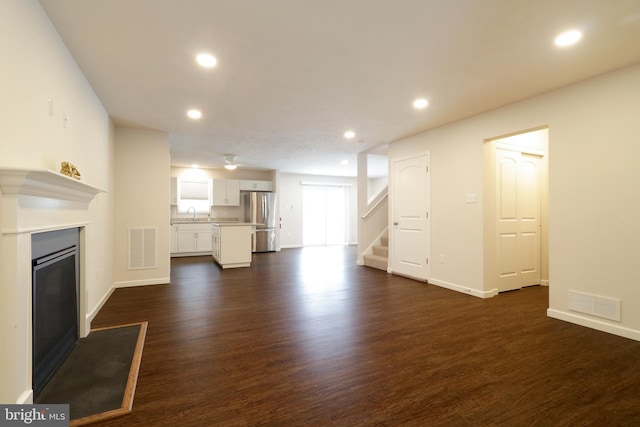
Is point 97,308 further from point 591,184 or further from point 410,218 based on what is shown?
point 591,184

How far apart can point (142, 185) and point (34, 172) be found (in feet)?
11.4

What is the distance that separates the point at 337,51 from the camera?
8.01 feet

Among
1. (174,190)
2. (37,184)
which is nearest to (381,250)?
(37,184)

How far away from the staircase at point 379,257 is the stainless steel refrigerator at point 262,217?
3.43 meters

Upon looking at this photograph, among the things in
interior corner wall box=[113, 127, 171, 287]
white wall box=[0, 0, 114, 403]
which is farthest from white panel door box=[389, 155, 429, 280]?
white wall box=[0, 0, 114, 403]

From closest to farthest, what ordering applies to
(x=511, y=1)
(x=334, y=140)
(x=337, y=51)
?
(x=511, y=1), (x=337, y=51), (x=334, y=140)

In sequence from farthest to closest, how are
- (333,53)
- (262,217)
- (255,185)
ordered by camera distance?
(255,185) → (262,217) → (333,53)

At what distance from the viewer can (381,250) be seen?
6.43m

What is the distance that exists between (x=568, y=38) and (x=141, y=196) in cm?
543

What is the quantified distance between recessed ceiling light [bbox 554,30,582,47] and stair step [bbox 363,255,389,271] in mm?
4260

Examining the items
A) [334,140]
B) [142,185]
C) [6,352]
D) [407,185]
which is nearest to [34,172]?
[6,352]

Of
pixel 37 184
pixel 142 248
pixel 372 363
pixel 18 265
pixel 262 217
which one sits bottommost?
pixel 372 363

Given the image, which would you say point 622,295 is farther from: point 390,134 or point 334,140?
point 334,140

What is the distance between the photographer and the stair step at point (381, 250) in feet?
20.7
